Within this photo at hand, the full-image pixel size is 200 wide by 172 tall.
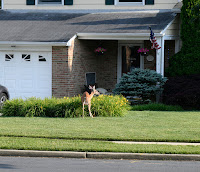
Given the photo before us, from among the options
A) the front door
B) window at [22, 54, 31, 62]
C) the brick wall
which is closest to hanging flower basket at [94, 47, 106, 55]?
the brick wall

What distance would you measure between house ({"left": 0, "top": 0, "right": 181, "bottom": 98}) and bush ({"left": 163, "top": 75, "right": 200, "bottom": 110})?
1.10 m

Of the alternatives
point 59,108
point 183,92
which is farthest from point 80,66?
point 59,108

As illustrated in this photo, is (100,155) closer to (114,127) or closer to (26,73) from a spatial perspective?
(114,127)

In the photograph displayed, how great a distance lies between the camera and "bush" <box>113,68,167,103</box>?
1767 cm

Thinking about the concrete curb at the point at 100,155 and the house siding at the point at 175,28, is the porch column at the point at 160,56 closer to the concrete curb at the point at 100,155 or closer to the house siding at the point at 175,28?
the house siding at the point at 175,28

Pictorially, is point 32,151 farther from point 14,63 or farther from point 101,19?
point 101,19

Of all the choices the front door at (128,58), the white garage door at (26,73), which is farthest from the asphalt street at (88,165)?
the front door at (128,58)

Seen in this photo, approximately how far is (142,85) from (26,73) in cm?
504

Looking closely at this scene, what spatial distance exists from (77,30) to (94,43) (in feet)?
5.09

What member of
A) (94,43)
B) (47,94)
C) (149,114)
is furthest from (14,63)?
(149,114)

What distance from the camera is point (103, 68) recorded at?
2162cm

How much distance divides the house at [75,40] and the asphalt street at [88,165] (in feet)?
31.5

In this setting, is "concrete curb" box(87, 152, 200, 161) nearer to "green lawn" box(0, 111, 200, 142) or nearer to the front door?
"green lawn" box(0, 111, 200, 142)

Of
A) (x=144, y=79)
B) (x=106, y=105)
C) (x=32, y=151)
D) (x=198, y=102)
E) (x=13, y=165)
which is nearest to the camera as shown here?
(x=13, y=165)
